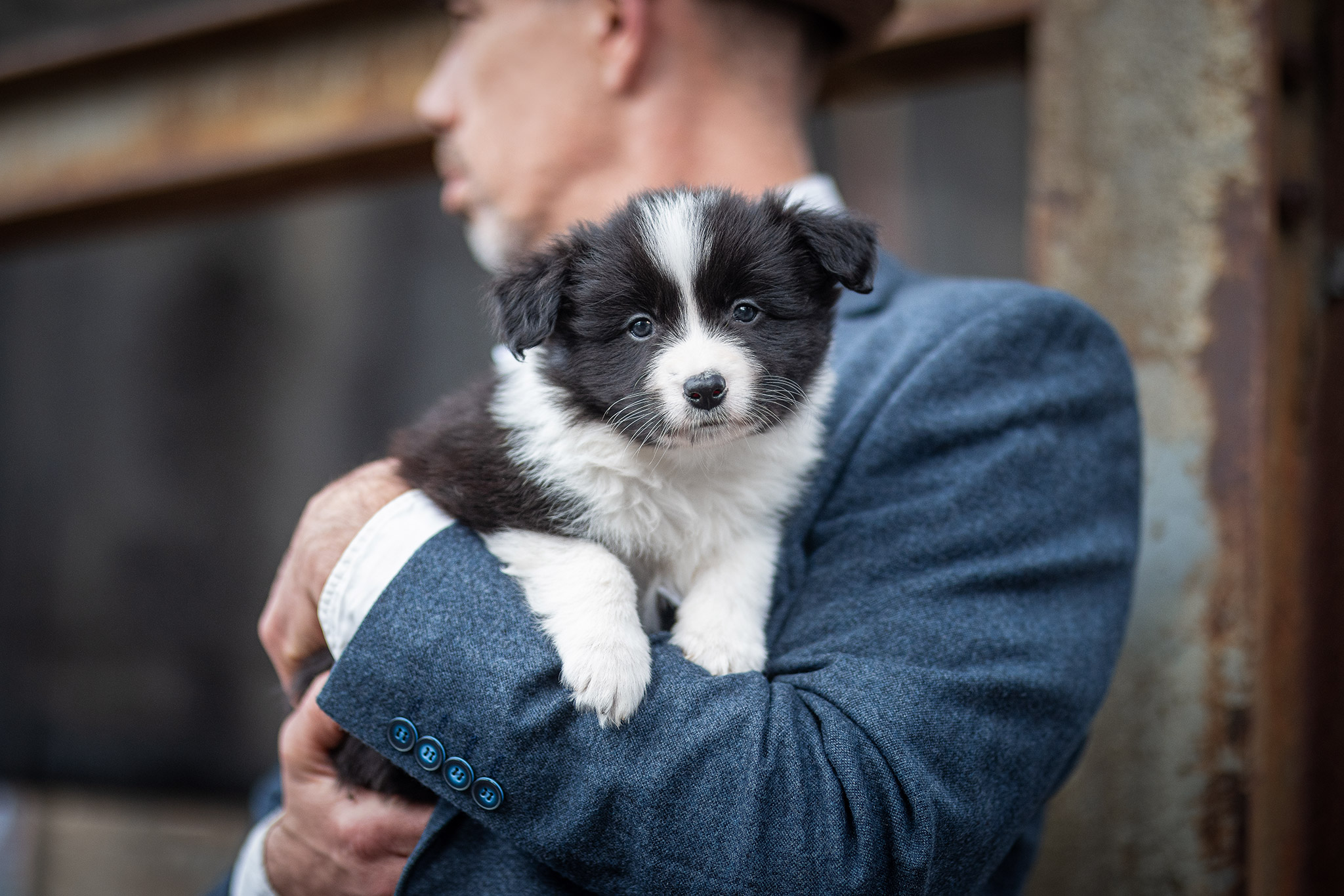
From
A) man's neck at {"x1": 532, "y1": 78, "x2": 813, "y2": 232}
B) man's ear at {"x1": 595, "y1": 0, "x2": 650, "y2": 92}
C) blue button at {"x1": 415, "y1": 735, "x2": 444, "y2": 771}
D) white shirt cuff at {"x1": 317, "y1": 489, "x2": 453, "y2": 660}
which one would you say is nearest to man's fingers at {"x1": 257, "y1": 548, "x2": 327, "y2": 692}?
white shirt cuff at {"x1": 317, "y1": 489, "x2": 453, "y2": 660}

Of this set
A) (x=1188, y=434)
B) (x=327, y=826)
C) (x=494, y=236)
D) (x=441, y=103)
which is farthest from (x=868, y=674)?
(x=441, y=103)

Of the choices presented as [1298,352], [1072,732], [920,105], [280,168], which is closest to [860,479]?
[1072,732]

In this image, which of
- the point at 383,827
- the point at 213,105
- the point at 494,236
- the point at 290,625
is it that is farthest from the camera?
the point at 213,105

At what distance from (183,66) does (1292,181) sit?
4286mm

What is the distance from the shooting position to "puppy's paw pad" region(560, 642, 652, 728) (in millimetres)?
1365

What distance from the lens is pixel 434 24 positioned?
3598mm

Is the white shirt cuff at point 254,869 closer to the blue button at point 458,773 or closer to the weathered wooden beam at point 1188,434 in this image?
the blue button at point 458,773

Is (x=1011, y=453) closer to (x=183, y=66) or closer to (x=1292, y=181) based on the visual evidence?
(x=1292, y=181)

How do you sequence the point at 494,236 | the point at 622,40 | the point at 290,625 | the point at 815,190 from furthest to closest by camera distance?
the point at 494,236 < the point at 622,40 < the point at 815,190 < the point at 290,625

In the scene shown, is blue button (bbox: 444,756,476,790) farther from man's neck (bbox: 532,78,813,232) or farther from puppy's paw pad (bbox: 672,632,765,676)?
man's neck (bbox: 532,78,813,232)

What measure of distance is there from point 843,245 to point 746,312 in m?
0.20

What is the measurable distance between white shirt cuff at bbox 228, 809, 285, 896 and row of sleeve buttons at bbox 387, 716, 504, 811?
0.59 m

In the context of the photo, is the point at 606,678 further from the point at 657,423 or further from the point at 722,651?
the point at 657,423

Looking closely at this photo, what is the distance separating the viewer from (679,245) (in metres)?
1.55
